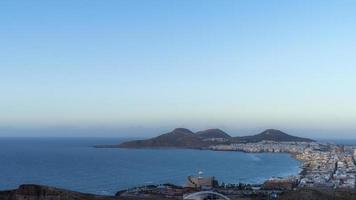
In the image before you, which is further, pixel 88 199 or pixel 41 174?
pixel 41 174

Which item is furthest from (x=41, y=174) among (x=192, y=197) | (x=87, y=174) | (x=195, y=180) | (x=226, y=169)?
(x=192, y=197)

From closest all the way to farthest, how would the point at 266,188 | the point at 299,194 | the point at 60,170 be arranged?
the point at 299,194 < the point at 266,188 < the point at 60,170

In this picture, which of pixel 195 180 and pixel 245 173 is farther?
pixel 245 173

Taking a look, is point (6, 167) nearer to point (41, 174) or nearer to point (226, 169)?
point (41, 174)

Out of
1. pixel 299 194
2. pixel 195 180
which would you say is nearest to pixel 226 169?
pixel 195 180

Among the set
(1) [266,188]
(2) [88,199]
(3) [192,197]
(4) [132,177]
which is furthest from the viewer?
(4) [132,177]

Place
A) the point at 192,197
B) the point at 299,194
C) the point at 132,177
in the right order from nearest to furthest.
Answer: the point at 192,197
the point at 299,194
the point at 132,177

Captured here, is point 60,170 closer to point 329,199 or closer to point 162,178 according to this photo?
point 162,178

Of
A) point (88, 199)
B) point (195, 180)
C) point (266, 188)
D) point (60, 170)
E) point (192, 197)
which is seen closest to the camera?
point (88, 199)
